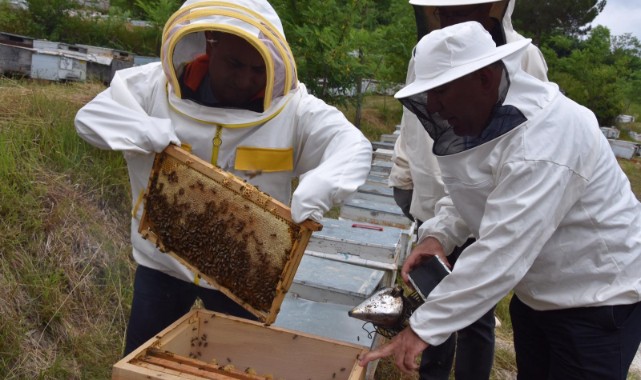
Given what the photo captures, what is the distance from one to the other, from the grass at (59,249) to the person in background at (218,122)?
134cm

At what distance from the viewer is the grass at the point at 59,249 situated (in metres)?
3.56

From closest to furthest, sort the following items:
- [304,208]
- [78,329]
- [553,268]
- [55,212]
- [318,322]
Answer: [304,208] < [553,268] < [318,322] < [78,329] < [55,212]

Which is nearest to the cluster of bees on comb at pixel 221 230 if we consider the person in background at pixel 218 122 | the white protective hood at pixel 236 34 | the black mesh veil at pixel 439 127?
the person in background at pixel 218 122

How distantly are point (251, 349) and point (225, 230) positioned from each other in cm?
52

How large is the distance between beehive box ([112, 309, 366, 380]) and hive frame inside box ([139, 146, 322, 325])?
0.56 feet

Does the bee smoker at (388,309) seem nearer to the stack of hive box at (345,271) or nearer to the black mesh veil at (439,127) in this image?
the stack of hive box at (345,271)

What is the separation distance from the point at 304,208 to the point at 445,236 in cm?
88

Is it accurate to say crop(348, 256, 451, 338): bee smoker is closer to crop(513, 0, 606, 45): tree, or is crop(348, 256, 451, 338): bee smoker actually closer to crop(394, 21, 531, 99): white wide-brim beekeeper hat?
crop(394, 21, 531, 99): white wide-brim beekeeper hat

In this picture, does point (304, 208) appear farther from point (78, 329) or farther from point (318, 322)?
point (78, 329)

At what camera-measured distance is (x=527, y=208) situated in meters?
1.83

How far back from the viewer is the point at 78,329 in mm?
3803

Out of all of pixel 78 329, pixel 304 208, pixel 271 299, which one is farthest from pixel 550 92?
pixel 78 329

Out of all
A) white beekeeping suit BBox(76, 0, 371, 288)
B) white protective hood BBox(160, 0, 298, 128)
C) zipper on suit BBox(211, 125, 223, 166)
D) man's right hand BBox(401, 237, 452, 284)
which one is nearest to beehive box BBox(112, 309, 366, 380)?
white beekeeping suit BBox(76, 0, 371, 288)

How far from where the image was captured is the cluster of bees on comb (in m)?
2.11
